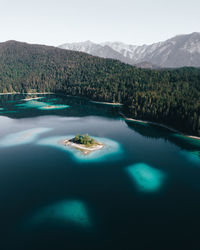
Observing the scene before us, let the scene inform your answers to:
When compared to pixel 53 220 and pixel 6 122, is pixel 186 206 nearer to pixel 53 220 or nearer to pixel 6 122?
pixel 53 220

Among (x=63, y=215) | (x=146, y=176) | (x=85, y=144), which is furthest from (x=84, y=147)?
(x=63, y=215)

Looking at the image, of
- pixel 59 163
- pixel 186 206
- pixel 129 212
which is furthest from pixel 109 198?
pixel 59 163

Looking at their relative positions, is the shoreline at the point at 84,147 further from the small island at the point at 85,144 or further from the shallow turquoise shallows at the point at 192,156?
the shallow turquoise shallows at the point at 192,156

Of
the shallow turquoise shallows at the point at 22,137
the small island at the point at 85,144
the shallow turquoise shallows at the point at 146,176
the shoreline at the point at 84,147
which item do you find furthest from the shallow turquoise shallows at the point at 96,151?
the shallow turquoise shallows at the point at 146,176

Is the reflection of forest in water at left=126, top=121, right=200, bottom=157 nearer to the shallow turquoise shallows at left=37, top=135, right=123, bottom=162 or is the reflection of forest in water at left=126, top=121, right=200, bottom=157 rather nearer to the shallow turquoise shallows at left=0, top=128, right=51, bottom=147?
the shallow turquoise shallows at left=37, top=135, right=123, bottom=162

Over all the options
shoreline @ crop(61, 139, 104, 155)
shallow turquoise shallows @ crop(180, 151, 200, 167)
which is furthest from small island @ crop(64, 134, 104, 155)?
shallow turquoise shallows @ crop(180, 151, 200, 167)
